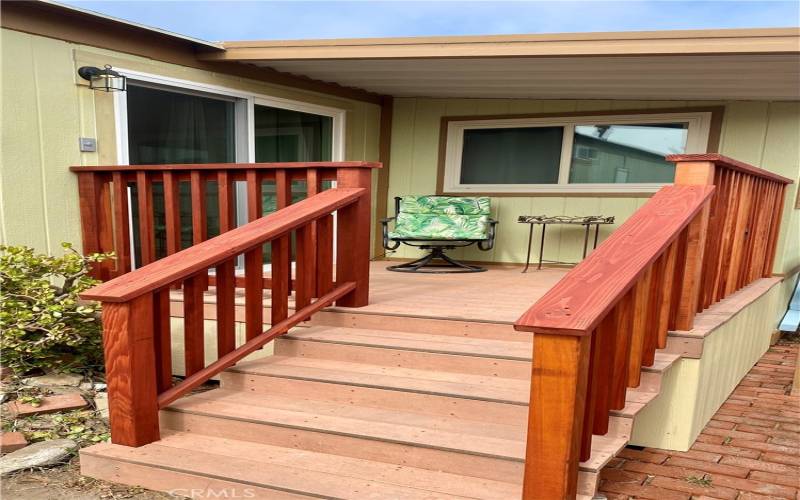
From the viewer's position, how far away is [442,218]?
477 cm

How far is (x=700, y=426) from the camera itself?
259 cm

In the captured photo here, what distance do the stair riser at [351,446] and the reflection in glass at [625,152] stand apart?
3.82 metres

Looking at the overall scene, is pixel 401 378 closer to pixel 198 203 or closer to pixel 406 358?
pixel 406 358

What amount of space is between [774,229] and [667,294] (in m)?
2.59

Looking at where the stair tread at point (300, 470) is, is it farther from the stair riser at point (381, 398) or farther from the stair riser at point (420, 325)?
the stair riser at point (420, 325)

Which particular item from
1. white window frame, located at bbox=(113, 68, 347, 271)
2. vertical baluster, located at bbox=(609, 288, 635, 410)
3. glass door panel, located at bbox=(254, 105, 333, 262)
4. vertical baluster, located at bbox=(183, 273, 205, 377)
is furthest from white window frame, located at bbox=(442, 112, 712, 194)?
vertical baluster, located at bbox=(183, 273, 205, 377)

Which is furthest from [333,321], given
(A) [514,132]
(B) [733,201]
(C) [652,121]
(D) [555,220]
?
(C) [652,121]

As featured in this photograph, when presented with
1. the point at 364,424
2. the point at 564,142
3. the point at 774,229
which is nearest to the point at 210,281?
→ the point at 364,424

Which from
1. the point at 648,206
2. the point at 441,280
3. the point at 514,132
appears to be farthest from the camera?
the point at 514,132

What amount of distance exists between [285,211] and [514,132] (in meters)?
3.28

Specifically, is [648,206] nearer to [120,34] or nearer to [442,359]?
[442,359]

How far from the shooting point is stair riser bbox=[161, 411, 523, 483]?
1.77 m

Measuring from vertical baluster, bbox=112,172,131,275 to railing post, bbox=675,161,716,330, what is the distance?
9.93 ft

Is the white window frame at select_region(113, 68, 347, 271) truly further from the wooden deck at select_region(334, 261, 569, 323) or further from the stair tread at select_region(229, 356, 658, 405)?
the stair tread at select_region(229, 356, 658, 405)
